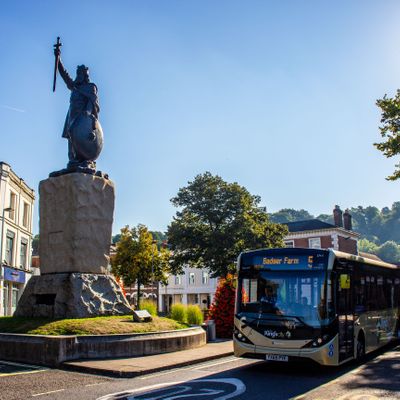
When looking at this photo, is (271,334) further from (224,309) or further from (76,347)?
(224,309)

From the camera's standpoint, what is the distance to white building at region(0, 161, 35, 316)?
34.5m

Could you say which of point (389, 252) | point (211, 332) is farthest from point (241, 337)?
point (389, 252)

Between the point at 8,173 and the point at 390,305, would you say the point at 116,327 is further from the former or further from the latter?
the point at 8,173

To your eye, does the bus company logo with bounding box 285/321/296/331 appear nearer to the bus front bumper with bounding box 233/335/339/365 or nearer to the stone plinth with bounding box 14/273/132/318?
the bus front bumper with bounding box 233/335/339/365

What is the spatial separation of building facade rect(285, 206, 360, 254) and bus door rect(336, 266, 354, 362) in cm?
4123

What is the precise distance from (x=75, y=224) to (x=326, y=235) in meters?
42.5

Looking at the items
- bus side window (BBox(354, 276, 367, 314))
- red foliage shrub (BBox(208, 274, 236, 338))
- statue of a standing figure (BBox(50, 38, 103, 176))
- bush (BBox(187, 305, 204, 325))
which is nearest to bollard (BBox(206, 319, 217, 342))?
red foliage shrub (BBox(208, 274, 236, 338))

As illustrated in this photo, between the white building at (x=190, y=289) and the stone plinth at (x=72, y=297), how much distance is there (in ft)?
146

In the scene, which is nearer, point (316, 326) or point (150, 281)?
point (316, 326)

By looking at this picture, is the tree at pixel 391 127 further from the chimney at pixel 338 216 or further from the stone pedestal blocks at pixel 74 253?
the chimney at pixel 338 216

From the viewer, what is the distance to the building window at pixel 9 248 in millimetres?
36250

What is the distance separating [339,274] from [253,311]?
7.45 feet

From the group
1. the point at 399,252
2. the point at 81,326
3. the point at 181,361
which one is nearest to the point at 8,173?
the point at 81,326

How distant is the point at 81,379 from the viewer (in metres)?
9.80
